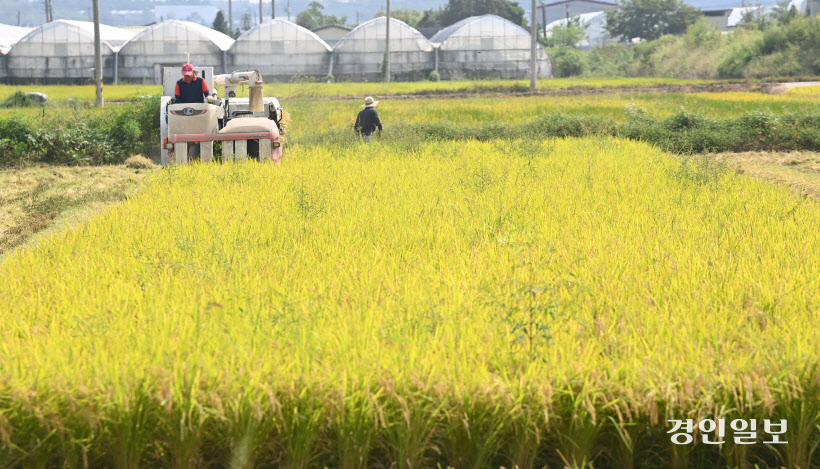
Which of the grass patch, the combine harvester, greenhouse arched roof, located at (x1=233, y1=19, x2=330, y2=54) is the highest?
greenhouse arched roof, located at (x1=233, y1=19, x2=330, y2=54)

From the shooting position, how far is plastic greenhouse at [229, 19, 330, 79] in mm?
46094

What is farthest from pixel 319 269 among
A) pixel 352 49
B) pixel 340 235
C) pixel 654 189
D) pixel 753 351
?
pixel 352 49

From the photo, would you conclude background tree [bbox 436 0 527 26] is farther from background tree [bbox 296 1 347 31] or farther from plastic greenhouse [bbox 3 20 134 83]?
plastic greenhouse [bbox 3 20 134 83]

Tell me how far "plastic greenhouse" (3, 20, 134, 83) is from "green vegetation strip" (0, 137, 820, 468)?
4103 centimetres

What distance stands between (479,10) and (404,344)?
240 ft

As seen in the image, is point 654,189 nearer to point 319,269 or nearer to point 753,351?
point 319,269

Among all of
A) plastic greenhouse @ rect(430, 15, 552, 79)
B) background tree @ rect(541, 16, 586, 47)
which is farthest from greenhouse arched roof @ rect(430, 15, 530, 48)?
background tree @ rect(541, 16, 586, 47)

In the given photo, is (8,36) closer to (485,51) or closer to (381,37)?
(381,37)

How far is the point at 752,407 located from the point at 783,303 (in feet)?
4.09

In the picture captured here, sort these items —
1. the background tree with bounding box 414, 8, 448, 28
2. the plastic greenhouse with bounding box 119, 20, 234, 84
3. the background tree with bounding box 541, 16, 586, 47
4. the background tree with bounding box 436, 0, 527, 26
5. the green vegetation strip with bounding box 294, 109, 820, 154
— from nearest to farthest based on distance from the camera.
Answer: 1. the green vegetation strip with bounding box 294, 109, 820, 154
2. the plastic greenhouse with bounding box 119, 20, 234, 84
3. the background tree with bounding box 541, 16, 586, 47
4. the background tree with bounding box 436, 0, 527, 26
5. the background tree with bounding box 414, 8, 448, 28

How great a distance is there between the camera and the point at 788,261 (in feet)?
17.8

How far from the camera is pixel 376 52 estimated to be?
48.3 meters

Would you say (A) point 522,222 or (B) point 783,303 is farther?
(A) point 522,222

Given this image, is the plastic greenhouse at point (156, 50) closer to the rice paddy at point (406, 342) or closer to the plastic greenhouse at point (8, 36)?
the plastic greenhouse at point (8, 36)
